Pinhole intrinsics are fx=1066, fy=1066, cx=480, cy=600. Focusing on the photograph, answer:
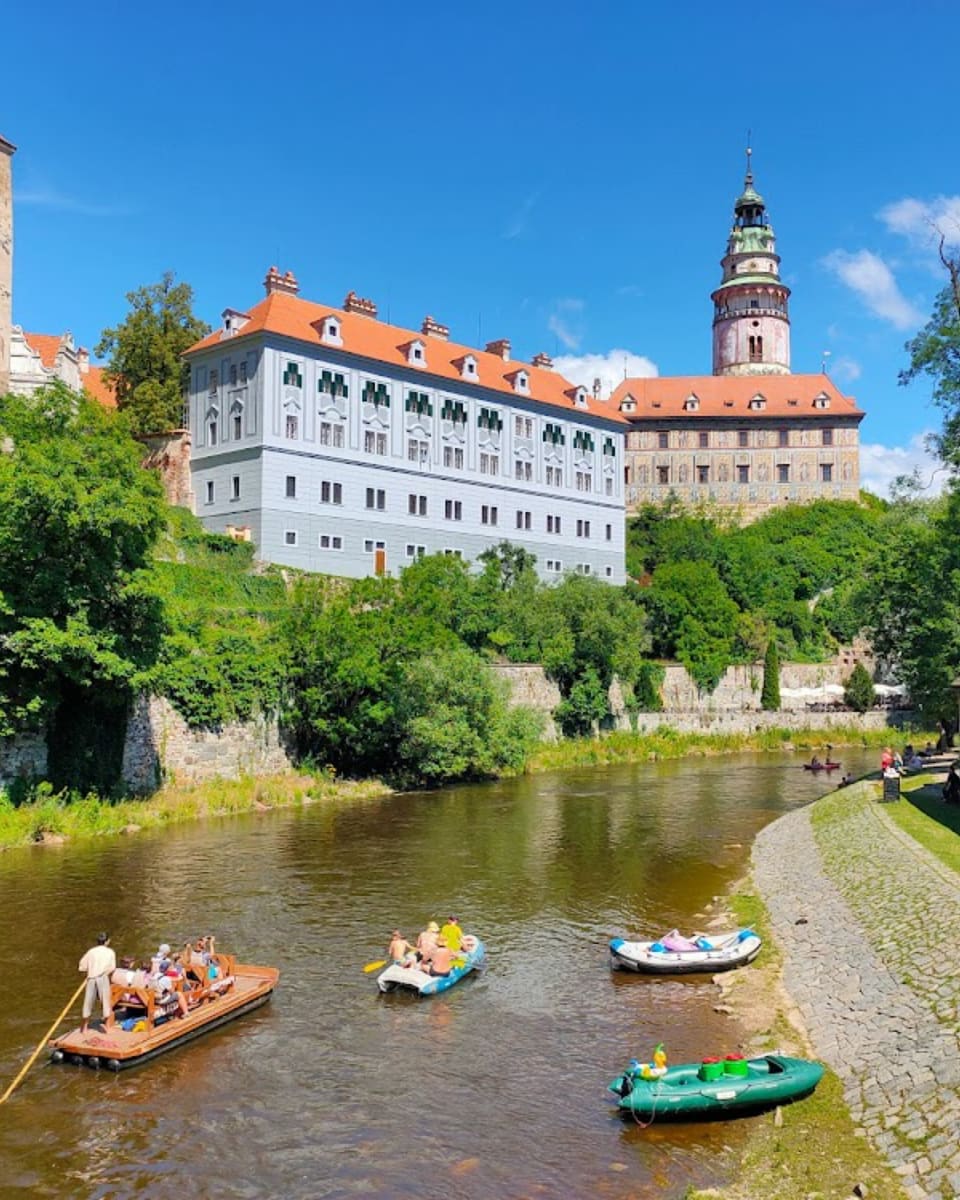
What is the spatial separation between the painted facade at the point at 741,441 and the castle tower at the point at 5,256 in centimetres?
6107

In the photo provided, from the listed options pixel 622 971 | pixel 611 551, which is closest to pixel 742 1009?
pixel 622 971

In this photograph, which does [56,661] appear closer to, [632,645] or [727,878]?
[727,878]

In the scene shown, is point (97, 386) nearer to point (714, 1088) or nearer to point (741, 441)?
point (741, 441)

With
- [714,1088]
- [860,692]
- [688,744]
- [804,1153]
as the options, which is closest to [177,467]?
[688,744]

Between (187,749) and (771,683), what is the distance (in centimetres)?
4119

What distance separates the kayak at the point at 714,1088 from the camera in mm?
12531

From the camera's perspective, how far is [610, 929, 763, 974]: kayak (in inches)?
720

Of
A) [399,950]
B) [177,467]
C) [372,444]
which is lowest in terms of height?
[399,950]

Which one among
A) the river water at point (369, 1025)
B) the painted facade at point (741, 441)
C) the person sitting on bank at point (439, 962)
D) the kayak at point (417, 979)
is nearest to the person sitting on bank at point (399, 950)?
the kayak at point (417, 979)

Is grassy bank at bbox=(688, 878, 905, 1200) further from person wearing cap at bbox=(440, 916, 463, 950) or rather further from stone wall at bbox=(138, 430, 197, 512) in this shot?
stone wall at bbox=(138, 430, 197, 512)

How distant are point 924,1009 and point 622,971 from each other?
233 inches

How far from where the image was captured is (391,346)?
196 ft

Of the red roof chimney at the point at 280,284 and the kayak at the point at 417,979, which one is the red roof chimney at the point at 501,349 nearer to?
the red roof chimney at the point at 280,284

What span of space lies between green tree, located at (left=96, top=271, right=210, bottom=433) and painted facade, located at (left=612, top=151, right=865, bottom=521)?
155 ft
